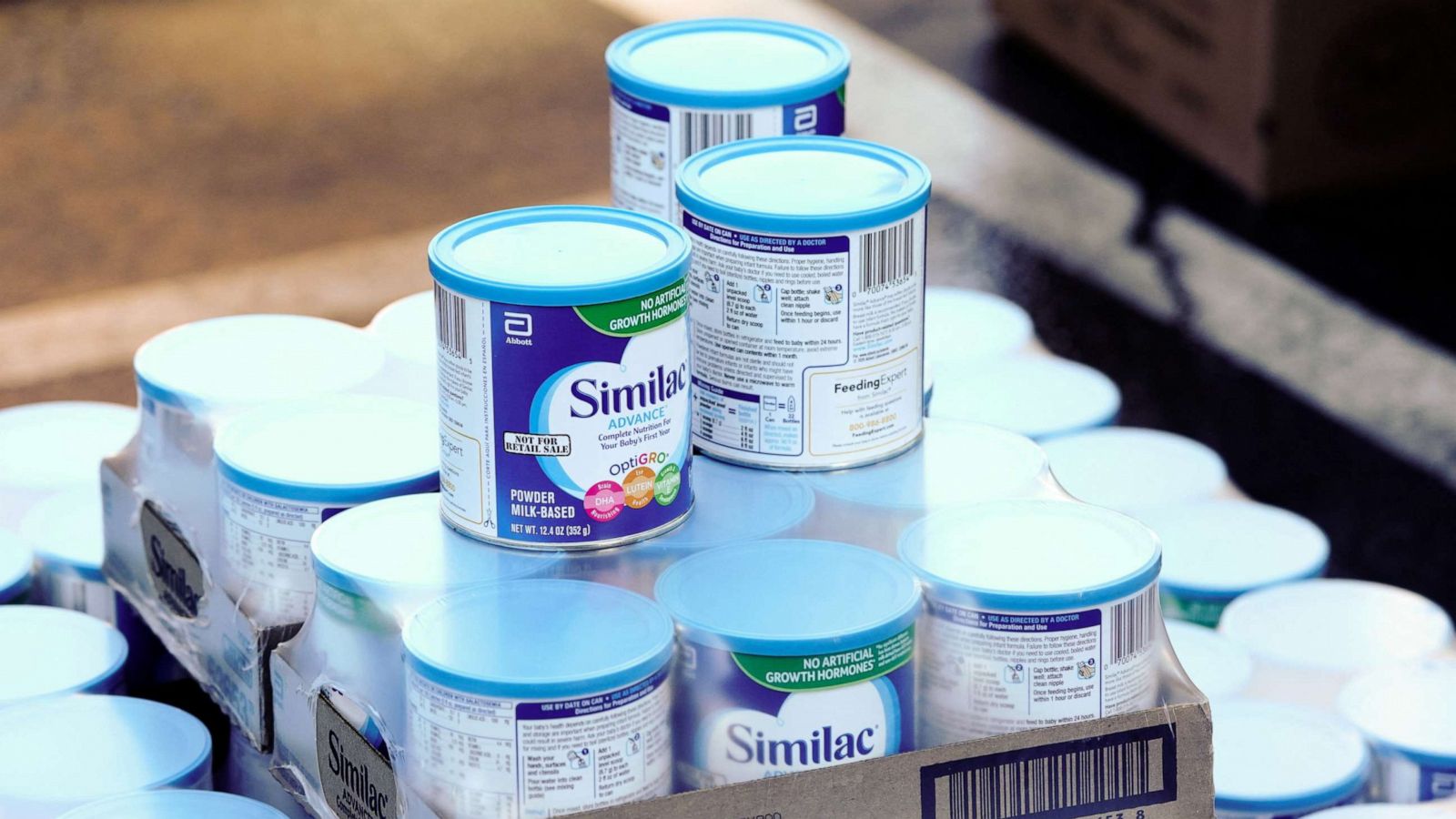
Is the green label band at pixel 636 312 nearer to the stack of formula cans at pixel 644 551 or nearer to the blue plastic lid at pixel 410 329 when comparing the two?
the stack of formula cans at pixel 644 551

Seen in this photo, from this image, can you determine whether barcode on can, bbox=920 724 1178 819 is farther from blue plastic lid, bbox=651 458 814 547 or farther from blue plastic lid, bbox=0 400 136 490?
blue plastic lid, bbox=0 400 136 490

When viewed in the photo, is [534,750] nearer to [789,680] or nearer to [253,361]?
[789,680]

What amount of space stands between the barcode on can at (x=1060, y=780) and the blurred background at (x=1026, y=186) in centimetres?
196

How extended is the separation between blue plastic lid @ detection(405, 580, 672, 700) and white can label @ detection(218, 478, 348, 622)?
212 mm

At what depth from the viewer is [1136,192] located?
443cm

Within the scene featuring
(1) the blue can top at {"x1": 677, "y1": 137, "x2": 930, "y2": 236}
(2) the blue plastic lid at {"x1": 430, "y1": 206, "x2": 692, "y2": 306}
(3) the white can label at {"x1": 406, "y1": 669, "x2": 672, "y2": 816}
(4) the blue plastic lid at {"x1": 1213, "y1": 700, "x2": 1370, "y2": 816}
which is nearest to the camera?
(3) the white can label at {"x1": 406, "y1": 669, "x2": 672, "y2": 816}

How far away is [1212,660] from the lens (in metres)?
1.79

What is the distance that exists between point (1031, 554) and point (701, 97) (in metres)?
0.50

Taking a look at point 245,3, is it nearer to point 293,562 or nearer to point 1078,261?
point 1078,261

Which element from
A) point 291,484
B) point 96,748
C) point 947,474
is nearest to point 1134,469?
point 947,474

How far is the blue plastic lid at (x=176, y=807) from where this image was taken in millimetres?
1377

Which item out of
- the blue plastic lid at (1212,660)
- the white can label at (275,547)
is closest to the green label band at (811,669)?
the white can label at (275,547)

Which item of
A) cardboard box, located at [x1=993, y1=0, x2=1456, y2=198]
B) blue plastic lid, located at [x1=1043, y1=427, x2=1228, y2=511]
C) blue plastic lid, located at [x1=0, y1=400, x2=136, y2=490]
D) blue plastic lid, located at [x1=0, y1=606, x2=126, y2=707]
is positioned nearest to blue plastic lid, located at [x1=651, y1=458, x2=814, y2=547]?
blue plastic lid, located at [x1=0, y1=606, x2=126, y2=707]

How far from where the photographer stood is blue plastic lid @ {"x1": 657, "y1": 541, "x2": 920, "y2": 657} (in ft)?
3.94
